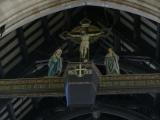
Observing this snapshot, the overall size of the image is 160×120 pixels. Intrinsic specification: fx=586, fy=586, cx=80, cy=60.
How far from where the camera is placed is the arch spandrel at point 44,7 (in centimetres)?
1174

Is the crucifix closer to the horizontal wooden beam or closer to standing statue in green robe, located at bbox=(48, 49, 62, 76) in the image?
standing statue in green robe, located at bbox=(48, 49, 62, 76)

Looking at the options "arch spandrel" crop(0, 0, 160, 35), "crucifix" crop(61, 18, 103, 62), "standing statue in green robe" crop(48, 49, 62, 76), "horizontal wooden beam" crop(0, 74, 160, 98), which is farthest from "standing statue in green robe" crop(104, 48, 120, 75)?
"arch spandrel" crop(0, 0, 160, 35)

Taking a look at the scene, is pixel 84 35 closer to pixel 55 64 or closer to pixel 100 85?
pixel 55 64

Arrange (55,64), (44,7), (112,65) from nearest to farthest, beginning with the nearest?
(44,7) → (112,65) → (55,64)

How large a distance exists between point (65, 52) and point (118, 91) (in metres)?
3.61

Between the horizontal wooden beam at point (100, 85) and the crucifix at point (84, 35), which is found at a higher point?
the crucifix at point (84, 35)

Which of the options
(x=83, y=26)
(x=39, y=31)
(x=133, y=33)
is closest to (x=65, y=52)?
(x=39, y=31)

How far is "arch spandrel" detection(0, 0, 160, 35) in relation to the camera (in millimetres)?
11742

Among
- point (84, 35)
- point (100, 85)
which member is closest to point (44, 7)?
point (84, 35)

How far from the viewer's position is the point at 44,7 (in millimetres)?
12109

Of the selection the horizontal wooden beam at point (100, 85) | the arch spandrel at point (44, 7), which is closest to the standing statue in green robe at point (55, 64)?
the horizontal wooden beam at point (100, 85)

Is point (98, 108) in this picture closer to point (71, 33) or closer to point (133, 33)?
point (133, 33)

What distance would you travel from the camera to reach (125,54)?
52.4 ft

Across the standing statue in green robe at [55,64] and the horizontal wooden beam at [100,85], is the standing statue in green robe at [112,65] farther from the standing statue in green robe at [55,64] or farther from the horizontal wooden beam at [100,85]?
the standing statue in green robe at [55,64]
